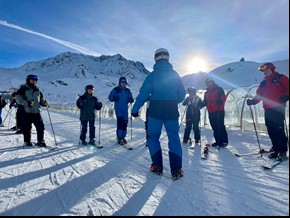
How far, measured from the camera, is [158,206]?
3.30 m

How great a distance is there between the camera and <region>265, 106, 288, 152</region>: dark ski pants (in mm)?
5996

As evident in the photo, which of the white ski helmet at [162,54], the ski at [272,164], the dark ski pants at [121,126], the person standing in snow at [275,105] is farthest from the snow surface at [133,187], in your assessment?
the white ski helmet at [162,54]

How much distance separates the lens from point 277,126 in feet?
19.8

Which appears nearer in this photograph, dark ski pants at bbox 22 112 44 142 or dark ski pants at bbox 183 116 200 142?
dark ski pants at bbox 22 112 44 142

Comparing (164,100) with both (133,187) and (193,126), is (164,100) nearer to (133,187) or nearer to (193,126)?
(133,187)

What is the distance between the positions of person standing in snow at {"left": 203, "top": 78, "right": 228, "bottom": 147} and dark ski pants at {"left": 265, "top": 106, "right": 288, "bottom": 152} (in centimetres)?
210

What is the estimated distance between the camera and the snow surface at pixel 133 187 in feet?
10.6

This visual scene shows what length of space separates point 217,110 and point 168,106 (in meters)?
4.20

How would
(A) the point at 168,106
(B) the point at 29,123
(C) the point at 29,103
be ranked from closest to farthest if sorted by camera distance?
(A) the point at 168,106
(C) the point at 29,103
(B) the point at 29,123

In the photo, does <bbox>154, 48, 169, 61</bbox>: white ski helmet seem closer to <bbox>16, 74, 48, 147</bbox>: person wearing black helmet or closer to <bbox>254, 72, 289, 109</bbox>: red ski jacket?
<bbox>254, 72, 289, 109</bbox>: red ski jacket

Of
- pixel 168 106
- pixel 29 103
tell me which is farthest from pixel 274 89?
pixel 29 103

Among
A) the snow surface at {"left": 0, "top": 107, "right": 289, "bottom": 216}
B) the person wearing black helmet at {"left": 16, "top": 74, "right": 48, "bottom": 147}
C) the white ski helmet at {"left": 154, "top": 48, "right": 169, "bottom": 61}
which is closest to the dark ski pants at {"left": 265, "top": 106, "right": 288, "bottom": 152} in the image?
the snow surface at {"left": 0, "top": 107, "right": 289, "bottom": 216}

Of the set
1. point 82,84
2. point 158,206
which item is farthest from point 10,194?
point 82,84

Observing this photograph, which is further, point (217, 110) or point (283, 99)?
point (217, 110)
